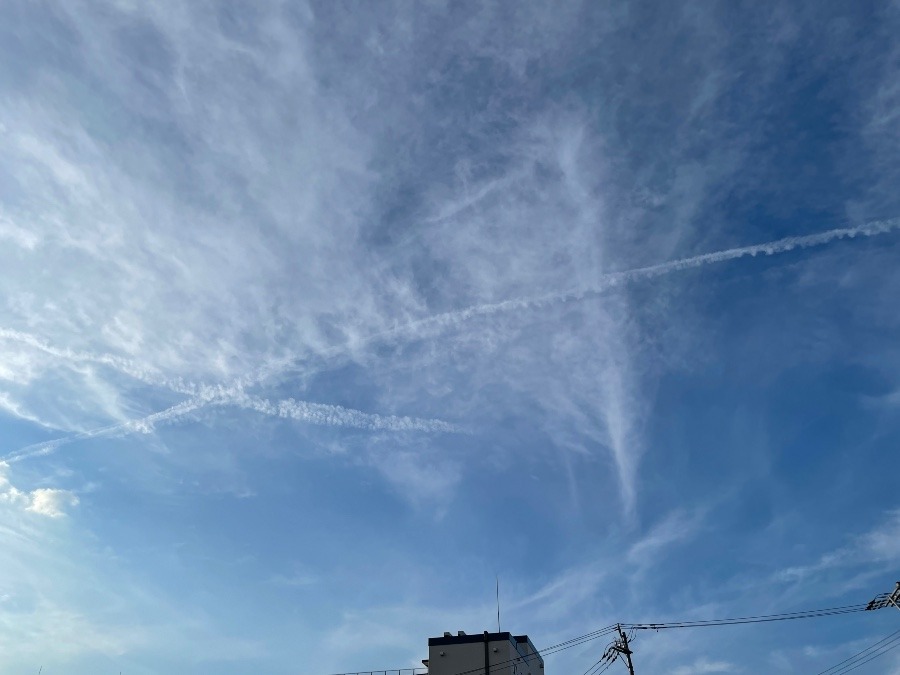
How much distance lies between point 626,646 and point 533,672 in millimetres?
34131

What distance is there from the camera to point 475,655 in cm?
7594

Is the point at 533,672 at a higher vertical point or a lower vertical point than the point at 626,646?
higher

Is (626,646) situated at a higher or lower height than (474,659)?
lower

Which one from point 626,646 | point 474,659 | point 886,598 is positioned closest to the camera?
point 886,598

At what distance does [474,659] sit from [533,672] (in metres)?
12.0

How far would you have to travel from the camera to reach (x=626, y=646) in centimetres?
5381

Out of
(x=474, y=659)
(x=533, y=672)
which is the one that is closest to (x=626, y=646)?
(x=474, y=659)

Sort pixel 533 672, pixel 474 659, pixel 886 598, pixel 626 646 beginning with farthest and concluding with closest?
pixel 533 672 → pixel 474 659 → pixel 626 646 → pixel 886 598

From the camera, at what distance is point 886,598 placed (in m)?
47.7

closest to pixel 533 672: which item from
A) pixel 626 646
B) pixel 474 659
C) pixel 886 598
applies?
pixel 474 659

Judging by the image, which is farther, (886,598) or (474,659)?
(474,659)

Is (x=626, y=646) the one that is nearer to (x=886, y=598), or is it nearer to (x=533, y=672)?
(x=886, y=598)

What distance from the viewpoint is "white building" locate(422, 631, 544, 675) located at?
2955 inches

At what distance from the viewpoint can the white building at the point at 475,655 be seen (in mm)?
75062
